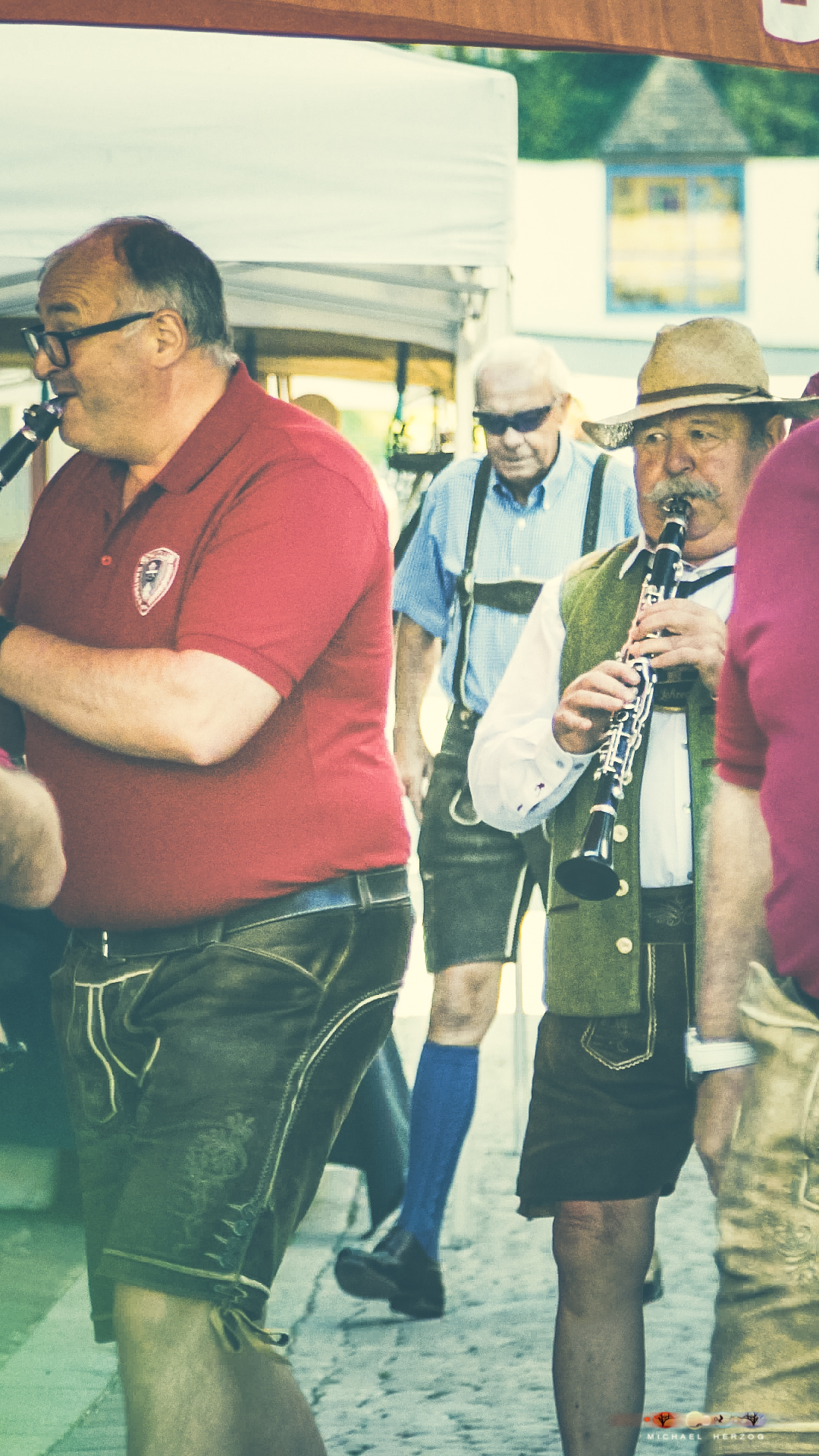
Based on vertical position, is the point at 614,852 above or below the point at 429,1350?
above

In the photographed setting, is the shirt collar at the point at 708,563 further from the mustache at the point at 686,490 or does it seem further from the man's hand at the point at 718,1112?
the man's hand at the point at 718,1112

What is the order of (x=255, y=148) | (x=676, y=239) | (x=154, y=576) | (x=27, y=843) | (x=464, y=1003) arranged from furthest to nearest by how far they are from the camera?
(x=676, y=239)
(x=464, y=1003)
(x=255, y=148)
(x=154, y=576)
(x=27, y=843)

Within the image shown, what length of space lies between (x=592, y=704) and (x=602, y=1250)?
0.78 meters

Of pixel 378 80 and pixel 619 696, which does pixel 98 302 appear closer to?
pixel 619 696

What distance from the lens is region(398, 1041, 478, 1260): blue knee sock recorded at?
376cm

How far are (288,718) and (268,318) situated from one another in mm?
2887

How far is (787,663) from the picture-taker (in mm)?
1818

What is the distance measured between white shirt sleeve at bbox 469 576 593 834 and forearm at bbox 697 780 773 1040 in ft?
1.79

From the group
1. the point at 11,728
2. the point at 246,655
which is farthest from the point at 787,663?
the point at 11,728

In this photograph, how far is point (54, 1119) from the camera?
13.4ft

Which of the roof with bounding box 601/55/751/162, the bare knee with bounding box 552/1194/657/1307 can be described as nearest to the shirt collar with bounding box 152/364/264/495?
the bare knee with bounding box 552/1194/657/1307

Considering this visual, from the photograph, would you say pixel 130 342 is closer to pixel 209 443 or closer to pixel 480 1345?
pixel 209 443

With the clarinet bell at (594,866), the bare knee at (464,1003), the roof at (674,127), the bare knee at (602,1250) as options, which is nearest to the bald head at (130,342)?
the clarinet bell at (594,866)

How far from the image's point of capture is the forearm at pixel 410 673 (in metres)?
4.54
